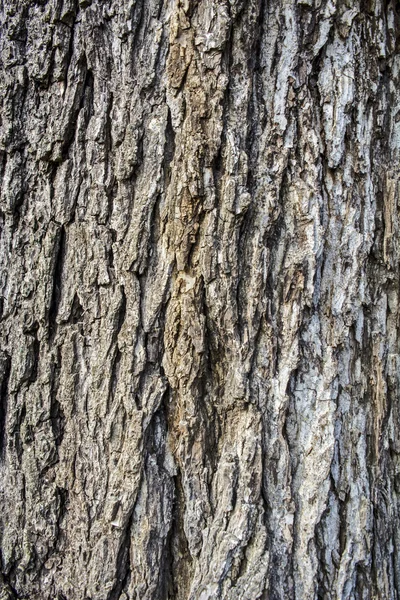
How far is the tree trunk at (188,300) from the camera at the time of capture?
1352 mm

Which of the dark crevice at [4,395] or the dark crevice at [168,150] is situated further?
the dark crevice at [4,395]

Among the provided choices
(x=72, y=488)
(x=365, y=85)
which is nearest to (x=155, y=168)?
(x=365, y=85)

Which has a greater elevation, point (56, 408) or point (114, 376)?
point (114, 376)

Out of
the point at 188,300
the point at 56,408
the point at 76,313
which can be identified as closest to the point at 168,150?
the point at 188,300

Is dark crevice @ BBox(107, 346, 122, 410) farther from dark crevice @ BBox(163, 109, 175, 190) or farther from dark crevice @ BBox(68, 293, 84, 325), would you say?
dark crevice @ BBox(163, 109, 175, 190)

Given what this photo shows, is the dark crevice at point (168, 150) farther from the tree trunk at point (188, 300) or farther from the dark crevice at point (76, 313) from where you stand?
the dark crevice at point (76, 313)

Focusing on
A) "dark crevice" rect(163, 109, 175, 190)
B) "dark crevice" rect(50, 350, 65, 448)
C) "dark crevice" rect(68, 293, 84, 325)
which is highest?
"dark crevice" rect(163, 109, 175, 190)

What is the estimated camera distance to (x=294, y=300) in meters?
1.39

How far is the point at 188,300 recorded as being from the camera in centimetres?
136

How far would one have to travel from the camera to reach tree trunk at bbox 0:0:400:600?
1352 millimetres

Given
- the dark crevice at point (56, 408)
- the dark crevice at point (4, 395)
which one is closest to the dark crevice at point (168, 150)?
the dark crevice at point (56, 408)

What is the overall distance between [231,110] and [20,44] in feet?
2.24

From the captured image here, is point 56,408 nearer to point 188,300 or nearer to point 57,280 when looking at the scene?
point 57,280

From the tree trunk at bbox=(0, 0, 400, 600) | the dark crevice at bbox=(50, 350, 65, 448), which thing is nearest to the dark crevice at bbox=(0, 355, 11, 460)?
the tree trunk at bbox=(0, 0, 400, 600)
